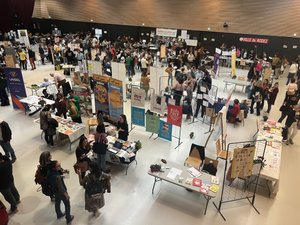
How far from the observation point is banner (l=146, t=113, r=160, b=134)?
25.8 feet

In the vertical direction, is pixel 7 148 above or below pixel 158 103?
below

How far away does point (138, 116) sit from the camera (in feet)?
27.4

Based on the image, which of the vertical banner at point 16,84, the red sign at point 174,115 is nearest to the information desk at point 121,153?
the red sign at point 174,115

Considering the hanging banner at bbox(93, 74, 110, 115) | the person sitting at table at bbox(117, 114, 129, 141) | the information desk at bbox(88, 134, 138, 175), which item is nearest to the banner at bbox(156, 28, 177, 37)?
the hanging banner at bbox(93, 74, 110, 115)

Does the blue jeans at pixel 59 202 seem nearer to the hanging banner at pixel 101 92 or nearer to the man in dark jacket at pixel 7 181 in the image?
the man in dark jacket at pixel 7 181

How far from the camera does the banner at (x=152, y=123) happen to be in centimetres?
786

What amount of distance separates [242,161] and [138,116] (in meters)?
4.18

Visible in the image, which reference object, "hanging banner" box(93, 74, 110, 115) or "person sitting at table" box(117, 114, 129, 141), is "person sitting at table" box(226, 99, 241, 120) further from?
"hanging banner" box(93, 74, 110, 115)

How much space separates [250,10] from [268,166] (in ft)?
53.6

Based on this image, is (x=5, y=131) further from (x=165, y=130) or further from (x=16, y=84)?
(x=165, y=130)

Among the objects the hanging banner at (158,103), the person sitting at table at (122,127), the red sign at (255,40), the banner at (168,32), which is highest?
the banner at (168,32)

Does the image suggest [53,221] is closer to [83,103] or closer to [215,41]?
[83,103]

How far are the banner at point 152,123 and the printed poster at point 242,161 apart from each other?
3.35m

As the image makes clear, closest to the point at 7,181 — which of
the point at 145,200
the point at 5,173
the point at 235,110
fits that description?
the point at 5,173
